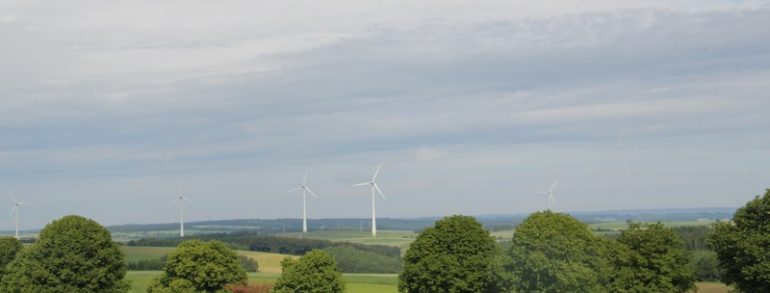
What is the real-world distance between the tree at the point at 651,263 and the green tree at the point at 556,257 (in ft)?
8.05

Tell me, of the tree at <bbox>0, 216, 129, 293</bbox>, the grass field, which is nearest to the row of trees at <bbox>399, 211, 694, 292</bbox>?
the grass field

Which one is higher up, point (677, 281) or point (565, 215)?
point (565, 215)

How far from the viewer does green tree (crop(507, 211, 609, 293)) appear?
252 ft

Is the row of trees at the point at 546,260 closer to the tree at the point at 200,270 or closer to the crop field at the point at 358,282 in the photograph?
the tree at the point at 200,270

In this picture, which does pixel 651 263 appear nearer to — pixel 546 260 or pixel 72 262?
pixel 546 260

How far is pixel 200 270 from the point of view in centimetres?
9069

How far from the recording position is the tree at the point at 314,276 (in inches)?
3445

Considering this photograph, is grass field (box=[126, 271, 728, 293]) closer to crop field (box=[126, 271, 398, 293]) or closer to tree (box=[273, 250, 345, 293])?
crop field (box=[126, 271, 398, 293])

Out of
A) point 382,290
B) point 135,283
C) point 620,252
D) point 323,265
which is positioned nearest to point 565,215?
point 620,252

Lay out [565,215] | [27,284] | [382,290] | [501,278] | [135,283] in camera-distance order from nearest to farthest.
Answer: [501,278]
[565,215]
[27,284]
[382,290]
[135,283]

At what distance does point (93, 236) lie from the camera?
98375 millimetres

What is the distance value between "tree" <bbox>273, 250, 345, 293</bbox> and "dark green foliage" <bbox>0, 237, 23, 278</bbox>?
136ft

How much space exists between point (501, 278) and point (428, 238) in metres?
11.7

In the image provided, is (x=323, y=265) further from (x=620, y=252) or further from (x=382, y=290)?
(x=382, y=290)
